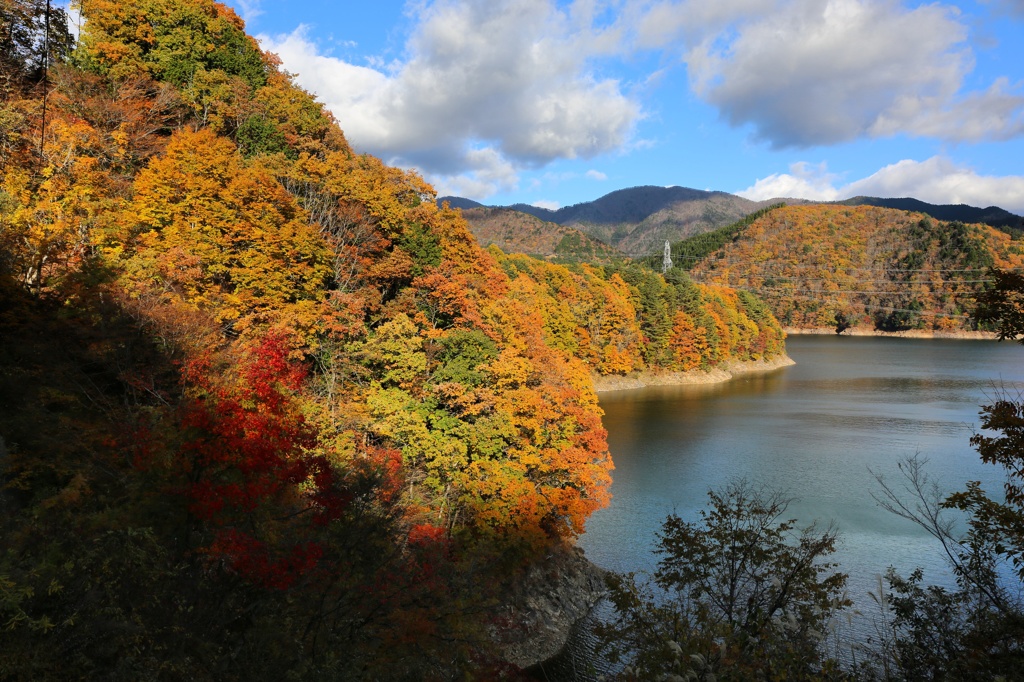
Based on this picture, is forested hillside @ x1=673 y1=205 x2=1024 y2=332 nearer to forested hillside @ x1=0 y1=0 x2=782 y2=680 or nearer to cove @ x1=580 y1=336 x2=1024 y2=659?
cove @ x1=580 y1=336 x2=1024 y2=659

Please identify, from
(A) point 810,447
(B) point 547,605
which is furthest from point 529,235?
(B) point 547,605

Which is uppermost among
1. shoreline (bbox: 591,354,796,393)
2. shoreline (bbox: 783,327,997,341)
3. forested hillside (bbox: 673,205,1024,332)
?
forested hillside (bbox: 673,205,1024,332)

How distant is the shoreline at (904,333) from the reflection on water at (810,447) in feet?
155

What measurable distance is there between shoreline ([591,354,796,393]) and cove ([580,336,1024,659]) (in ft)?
6.42

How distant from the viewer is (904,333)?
112125 millimetres

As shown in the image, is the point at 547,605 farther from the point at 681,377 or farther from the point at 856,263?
the point at 856,263

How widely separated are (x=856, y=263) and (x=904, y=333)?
26.5 m

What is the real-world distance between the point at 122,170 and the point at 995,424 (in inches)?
982

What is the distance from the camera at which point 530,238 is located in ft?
521

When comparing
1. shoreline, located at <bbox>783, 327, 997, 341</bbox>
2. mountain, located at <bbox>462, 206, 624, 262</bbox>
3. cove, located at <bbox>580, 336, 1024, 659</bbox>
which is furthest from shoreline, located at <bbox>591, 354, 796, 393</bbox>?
mountain, located at <bbox>462, 206, 624, 262</bbox>

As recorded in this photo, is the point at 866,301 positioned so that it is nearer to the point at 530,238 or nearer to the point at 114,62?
the point at 530,238

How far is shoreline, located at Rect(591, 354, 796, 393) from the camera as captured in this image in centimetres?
5794

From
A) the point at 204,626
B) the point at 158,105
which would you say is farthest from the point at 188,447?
the point at 158,105

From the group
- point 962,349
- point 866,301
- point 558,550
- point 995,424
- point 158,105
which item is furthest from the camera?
point 866,301
